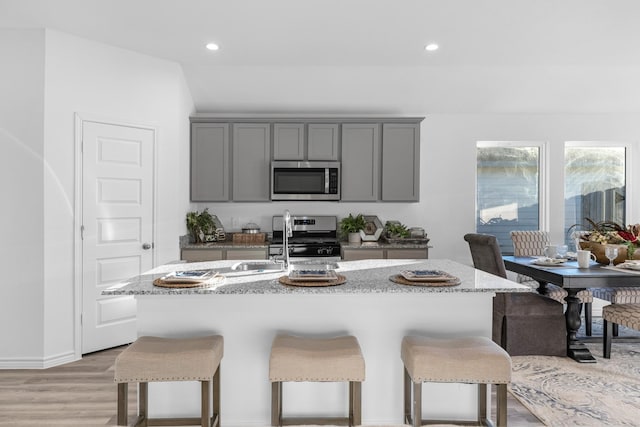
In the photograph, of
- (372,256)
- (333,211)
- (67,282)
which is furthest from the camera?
(333,211)

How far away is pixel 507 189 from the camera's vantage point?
5.20 m

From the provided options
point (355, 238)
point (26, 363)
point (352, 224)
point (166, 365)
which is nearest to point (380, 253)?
point (355, 238)

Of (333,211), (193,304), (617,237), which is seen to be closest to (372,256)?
(333,211)

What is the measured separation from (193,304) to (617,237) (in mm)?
3532

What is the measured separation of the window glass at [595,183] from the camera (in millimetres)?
5164

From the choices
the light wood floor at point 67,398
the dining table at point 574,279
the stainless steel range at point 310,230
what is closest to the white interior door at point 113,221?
the light wood floor at point 67,398

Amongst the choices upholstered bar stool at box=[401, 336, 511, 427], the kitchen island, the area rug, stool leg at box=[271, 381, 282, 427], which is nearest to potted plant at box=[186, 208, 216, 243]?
the kitchen island

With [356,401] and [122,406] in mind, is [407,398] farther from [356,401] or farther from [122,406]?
[122,406]

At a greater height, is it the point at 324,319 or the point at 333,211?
the point at 333,211

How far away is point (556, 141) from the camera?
508 centimetres

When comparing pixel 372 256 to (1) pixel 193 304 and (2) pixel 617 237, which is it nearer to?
(2) pixel 617 237

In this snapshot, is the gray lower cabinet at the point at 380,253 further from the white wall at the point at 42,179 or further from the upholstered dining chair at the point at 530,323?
the white wall at the point at 42,179

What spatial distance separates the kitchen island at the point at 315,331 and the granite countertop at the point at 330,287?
3 cm

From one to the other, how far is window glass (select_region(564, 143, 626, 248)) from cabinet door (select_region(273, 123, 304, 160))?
10.9ft
